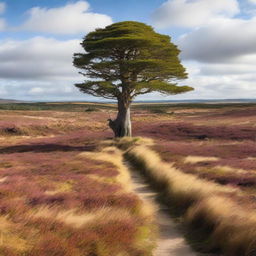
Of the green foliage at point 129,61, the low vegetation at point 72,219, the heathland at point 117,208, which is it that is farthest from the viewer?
the green foliage at point 129,61

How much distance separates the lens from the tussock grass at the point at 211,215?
688 cm

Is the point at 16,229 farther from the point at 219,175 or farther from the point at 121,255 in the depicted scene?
the point at 219,175

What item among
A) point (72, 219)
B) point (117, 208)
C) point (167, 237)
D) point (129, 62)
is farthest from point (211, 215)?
point (129, 62)

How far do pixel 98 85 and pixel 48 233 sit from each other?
24.5 meters

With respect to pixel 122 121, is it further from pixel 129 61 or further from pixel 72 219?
pixel 72 219

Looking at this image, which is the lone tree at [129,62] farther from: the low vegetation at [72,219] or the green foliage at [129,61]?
the low vegetation at [72,219]

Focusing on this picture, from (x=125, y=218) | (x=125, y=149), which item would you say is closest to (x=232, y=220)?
(x=125, y=218)

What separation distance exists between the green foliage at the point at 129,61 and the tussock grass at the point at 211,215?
17.6 meters

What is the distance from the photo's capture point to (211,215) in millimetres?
8695

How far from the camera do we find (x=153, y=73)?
3145 centimetres

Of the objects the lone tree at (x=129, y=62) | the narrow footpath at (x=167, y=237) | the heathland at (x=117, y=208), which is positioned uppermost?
the lone tree at (x=129, y=62)

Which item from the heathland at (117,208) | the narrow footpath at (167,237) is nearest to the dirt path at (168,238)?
the narrow footpath at (167,237)

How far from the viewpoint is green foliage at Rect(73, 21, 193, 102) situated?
98.8 feet

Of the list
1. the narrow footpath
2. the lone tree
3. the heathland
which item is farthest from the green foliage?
the narrow footpath
